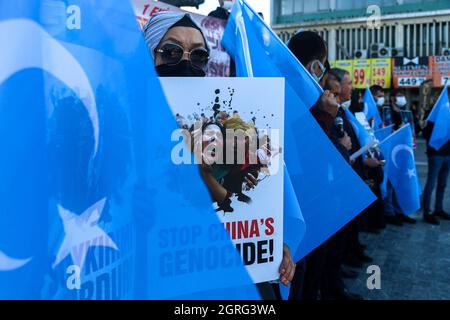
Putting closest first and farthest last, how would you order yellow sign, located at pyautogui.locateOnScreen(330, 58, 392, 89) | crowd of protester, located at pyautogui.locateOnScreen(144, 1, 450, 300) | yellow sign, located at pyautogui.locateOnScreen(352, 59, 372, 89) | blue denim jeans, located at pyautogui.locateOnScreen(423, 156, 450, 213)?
crowd of protester, located at pyautogui.locateOnScreen(144, 1, 450, 300) → blue denim jeans, located at pyautogui.locateOnScreen(423, 156, 450, 213) → yellow sign, located at pyautogui.locateOnScreen(330, 58, 392, 89) → yellow sign, located at pyautogui.locateOnScreen(352, 59, 372, 89)

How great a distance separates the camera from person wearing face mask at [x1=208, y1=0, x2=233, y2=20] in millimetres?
2740

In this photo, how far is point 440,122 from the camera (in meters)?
5.47

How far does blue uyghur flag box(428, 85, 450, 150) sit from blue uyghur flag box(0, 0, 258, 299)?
5.02 metres

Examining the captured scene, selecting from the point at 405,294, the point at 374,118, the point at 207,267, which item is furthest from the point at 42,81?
the point at 374,118

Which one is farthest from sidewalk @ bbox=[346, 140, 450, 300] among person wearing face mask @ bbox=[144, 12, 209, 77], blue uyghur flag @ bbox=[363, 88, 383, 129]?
person wearing face mask @ bbox=[144, 12, 209, 77]

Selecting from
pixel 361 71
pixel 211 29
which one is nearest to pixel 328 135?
pixel 211 29

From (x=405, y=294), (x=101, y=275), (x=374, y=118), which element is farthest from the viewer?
(x=374, y=118)

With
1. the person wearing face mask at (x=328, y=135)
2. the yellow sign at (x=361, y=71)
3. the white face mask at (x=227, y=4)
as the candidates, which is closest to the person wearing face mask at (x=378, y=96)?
the person wearing face mask at (x=328, y=135)

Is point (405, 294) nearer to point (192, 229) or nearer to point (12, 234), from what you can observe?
point (192, 229)

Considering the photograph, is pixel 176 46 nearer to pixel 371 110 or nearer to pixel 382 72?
pixel 371 110

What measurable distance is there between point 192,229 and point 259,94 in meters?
0.44

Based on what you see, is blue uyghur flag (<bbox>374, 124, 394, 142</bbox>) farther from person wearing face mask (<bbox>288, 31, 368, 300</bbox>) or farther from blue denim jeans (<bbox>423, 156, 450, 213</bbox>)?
person wearing face mask (<bbox>288, 31, 368, 300</bbox>)

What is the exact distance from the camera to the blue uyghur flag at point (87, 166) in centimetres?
89

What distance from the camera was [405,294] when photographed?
10.5 feet
